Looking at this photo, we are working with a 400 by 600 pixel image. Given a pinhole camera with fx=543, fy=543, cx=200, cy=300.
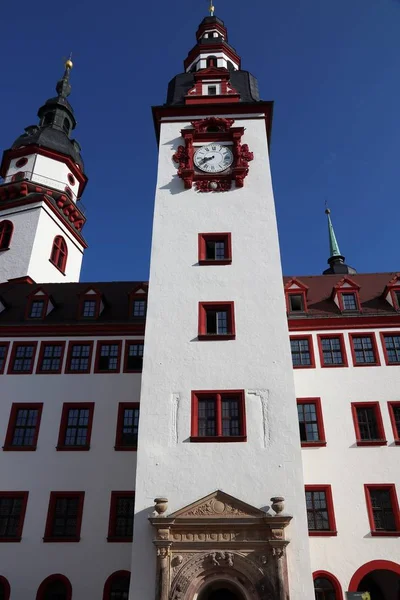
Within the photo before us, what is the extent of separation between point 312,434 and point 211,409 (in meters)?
6.32

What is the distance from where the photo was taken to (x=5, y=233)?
40.9 meters

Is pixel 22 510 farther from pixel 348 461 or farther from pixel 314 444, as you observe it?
pixel 348 461

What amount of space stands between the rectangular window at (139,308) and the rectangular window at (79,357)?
2.89m

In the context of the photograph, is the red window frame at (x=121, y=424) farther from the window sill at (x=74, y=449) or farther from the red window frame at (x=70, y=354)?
the red window frame at (x=70, y=354)

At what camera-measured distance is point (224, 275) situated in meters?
24.1

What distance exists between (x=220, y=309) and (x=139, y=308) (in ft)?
23.8

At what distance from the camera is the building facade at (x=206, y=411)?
728 inches

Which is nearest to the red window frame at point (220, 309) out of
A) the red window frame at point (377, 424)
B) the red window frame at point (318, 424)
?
the red window frame at point (318, 424)

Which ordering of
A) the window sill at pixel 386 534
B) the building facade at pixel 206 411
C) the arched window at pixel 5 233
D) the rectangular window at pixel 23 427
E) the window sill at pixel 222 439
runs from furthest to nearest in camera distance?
the arched window at pixel 5 233 → the rectangular window at pixel 23 427 → the window sill at pixel 386 534 → the window sill at pixel 222 439 → the building facade at pixel 206 411

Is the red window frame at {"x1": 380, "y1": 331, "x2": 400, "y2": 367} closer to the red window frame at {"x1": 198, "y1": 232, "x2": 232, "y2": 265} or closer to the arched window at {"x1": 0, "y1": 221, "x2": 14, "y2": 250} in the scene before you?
the red window frame at {"x1": 198, "y1": 232, "x2": 232, "y2": 265}

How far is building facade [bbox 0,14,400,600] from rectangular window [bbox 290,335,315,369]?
12cm

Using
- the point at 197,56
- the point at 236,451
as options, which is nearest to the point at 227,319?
the point at 236,451

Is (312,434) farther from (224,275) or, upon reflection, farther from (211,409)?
(224,275)

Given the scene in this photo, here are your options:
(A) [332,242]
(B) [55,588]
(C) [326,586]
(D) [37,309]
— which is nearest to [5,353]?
(D) [37,309]
